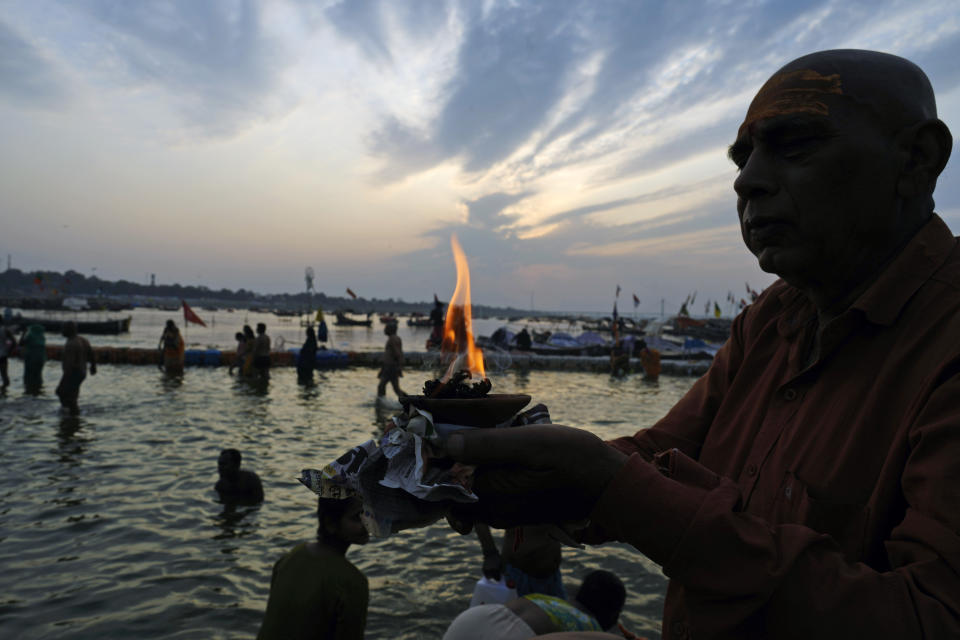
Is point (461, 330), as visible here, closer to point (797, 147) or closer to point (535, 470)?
point (535, 470)

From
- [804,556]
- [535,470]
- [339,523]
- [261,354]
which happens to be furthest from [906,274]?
[261,354]

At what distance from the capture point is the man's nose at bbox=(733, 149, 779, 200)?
1.51 metres

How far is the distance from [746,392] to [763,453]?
0.32m

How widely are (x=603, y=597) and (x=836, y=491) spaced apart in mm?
3554

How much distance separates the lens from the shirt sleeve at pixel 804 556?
1029 millimetres

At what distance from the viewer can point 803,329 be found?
1681 mm

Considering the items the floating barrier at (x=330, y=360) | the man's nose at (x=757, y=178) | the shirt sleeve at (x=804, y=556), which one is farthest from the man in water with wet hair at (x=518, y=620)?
the floating barrier at (x=330, y=360)

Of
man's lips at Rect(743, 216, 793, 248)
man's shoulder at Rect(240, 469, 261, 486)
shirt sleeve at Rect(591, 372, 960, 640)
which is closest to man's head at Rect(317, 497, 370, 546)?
shirt sleeve at Rect(591, 372, 960, 640)

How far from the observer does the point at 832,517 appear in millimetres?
1314

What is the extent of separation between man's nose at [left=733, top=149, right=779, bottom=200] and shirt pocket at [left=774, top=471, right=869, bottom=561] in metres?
0.79

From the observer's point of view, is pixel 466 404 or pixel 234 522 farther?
pixel 234 522

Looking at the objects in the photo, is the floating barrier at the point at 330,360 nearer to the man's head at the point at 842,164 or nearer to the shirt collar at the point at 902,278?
the man's head at the point at 842,164

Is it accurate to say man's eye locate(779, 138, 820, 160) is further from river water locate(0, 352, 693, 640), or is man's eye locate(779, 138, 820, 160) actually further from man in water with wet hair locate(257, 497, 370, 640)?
man in water with wet hair locate(257, 497, 370, 640)

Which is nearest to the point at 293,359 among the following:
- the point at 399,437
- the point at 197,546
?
the point at 197,546
